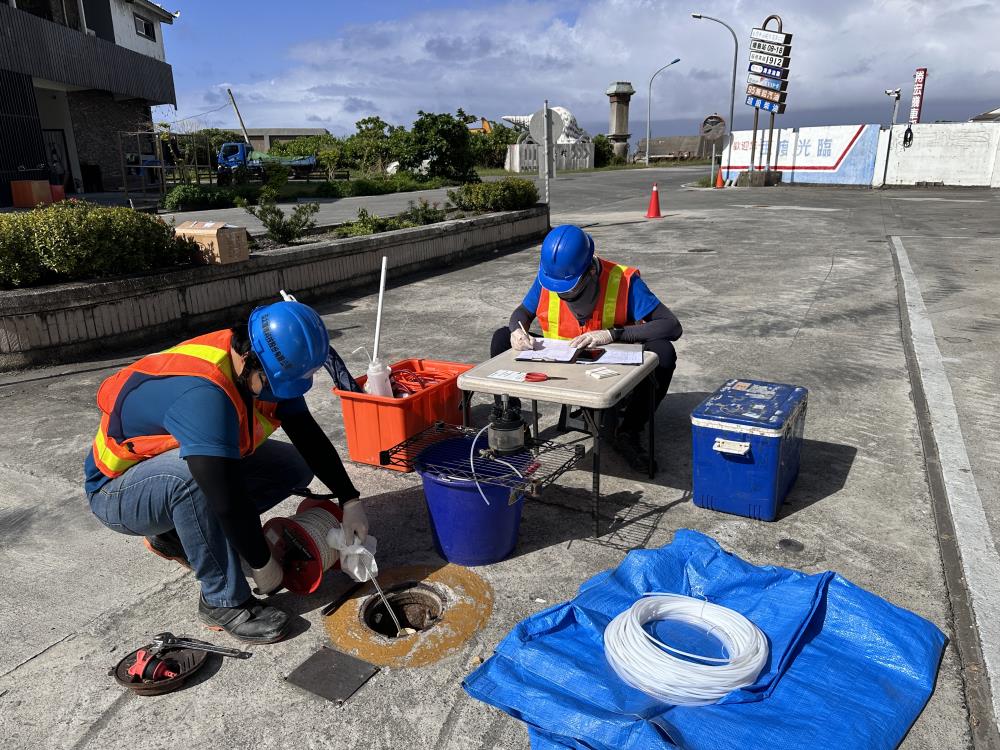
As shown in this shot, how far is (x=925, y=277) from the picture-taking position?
382 inches

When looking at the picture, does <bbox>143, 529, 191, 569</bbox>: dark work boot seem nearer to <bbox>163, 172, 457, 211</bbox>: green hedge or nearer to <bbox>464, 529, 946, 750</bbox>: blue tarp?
<bbox>464, 529, 946, 750</bbox>: blue tarp

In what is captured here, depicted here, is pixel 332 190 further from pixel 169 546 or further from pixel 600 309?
pixel 169 546

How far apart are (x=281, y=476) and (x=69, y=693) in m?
1.11

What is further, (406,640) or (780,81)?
(780,81)

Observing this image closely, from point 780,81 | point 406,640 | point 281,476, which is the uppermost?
point 780,81

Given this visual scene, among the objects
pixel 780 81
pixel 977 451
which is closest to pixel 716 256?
pixel 977 451

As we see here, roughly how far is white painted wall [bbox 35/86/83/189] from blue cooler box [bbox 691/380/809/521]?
24.0m

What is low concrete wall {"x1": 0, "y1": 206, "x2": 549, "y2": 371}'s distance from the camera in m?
6.16

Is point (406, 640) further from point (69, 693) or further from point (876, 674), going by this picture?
point (876, 674)

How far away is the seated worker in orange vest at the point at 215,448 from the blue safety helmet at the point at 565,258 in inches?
60.8

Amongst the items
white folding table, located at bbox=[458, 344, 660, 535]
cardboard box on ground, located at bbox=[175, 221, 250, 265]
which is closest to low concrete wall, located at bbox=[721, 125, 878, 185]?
cardboard box on ground, located at bbox=[175, 221, 250, 265]

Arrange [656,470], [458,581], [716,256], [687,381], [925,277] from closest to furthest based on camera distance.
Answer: [458,581] < [656,470] < [687,381] < [925,277] < [716,256]

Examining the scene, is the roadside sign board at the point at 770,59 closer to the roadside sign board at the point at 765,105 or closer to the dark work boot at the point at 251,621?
the roadside sign board at the point at 765,105

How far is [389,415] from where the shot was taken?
3.90 metres
